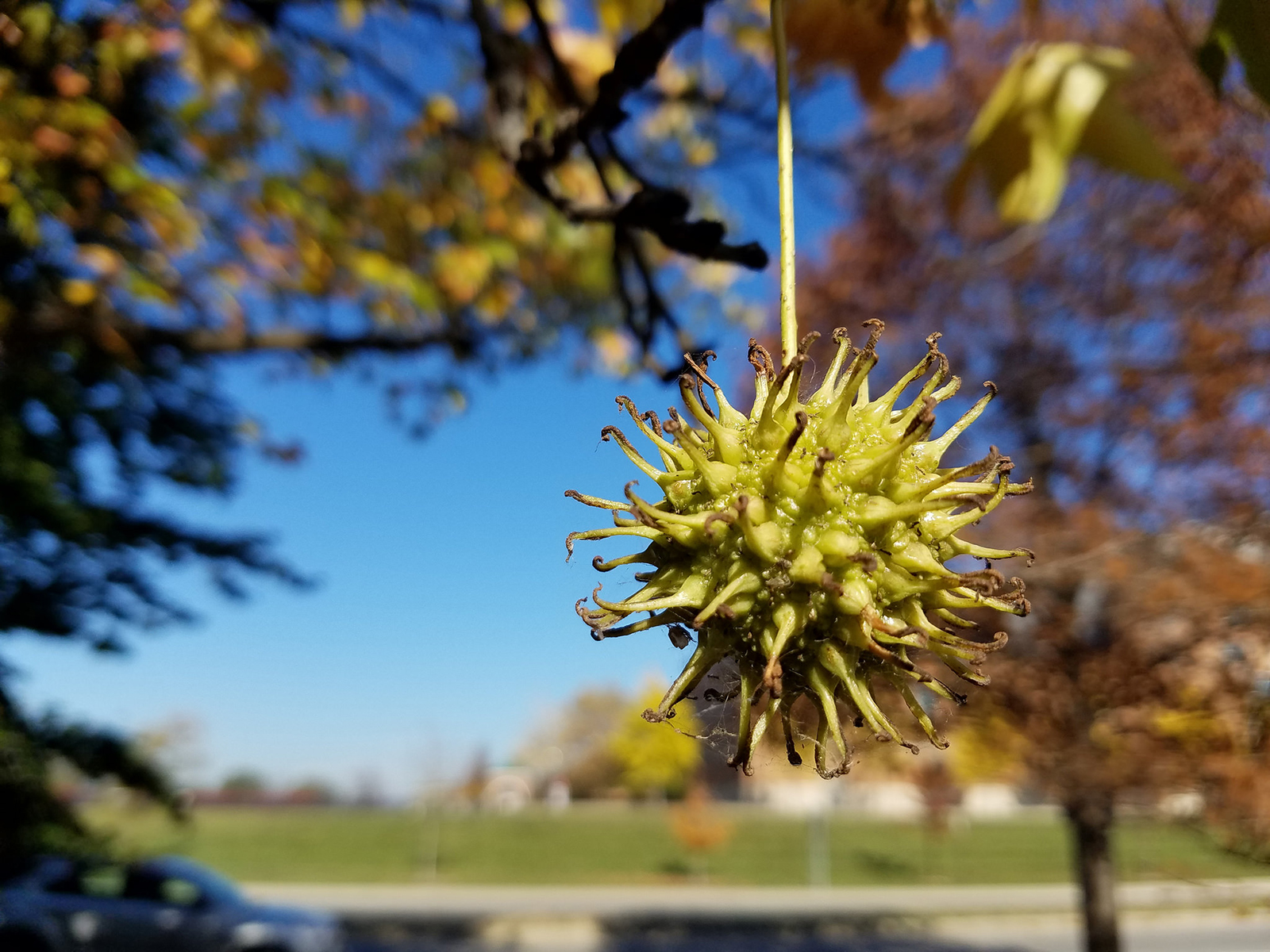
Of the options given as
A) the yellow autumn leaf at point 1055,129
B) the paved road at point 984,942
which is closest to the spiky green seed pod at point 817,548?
the yellow autumn leaf at point 1055,129

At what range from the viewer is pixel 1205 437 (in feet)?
16.9

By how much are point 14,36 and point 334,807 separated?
6223cm

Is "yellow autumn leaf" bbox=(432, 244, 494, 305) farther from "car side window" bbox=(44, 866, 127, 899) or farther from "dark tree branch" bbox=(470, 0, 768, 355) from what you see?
"car side window" bbox=(44, 866, 127, 899)

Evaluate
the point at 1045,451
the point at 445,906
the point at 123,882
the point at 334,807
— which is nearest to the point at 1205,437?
the point at 1045,451

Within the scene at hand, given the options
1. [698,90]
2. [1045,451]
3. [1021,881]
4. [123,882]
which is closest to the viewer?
[698,90]

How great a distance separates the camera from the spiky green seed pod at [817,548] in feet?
3.34

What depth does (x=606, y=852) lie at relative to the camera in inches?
1182

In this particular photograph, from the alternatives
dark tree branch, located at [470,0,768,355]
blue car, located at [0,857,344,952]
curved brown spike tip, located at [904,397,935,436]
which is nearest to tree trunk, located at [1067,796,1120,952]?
dark tree branch, located at [470,0,768,355]

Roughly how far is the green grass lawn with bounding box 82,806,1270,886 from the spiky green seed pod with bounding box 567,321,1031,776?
66.7 ft

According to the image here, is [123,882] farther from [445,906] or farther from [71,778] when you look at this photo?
[445,906]

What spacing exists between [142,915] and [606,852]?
22.3 metres

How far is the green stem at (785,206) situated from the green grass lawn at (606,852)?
20.5 m

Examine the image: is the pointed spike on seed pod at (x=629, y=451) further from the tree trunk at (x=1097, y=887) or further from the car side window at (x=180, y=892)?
the car side window at (x=180, y=892)

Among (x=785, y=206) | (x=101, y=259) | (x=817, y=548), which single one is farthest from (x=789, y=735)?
(x=101, y=259)
